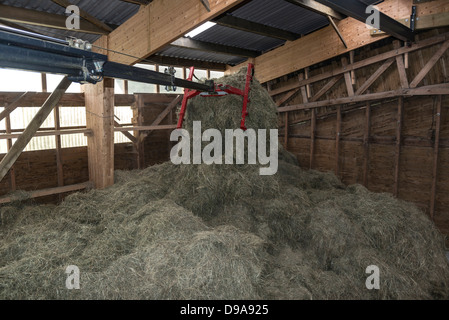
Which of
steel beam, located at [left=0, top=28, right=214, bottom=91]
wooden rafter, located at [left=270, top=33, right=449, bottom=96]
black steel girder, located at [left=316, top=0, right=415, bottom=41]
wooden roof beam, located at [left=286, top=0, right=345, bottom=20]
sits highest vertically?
wooden roof beam, located at [left=286, top=0, right=345, bottom=20]

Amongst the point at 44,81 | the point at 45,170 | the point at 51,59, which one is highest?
the point at 44,81

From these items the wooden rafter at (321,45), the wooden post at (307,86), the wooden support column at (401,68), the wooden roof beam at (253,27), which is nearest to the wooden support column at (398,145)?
the wooden support column at (401,68)

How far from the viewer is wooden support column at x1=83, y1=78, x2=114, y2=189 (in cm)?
511

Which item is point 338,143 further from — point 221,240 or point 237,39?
point 221,240

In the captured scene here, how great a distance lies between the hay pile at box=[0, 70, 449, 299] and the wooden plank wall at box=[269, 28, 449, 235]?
1.37 metres

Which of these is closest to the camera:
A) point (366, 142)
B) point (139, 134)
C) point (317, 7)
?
point (317, 7)

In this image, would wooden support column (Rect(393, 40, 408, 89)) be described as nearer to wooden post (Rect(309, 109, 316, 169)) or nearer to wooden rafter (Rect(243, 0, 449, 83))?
wooden rafter (Rect(243, 0, 449, 83))

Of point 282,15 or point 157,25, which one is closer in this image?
point 157,25

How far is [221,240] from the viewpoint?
9.85ft

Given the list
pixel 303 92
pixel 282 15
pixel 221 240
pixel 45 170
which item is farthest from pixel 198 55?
pixel 221 240

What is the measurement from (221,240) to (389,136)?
4.99 meters

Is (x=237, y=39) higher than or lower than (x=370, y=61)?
higher

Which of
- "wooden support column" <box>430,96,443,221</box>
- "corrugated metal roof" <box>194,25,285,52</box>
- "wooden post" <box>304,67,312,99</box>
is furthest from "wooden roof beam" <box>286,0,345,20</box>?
"wooden support column" <box>430,96,443,221</box>

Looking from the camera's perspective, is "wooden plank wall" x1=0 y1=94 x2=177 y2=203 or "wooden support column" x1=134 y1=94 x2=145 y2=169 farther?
"wooden support column" x1=134 y1=94 x2=145 y2=169
